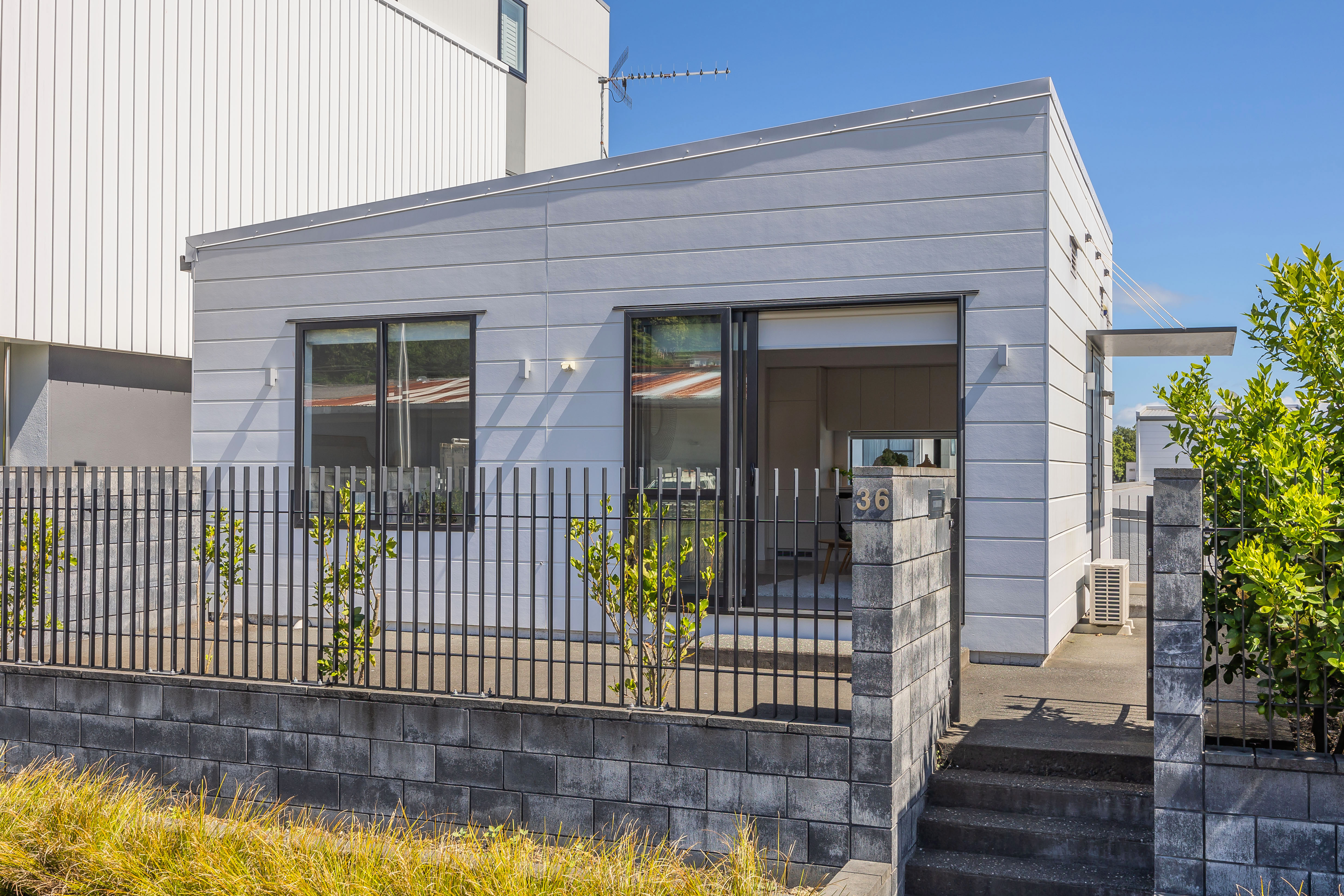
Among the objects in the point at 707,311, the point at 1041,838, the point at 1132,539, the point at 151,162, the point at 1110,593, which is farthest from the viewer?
the point at 1132,539

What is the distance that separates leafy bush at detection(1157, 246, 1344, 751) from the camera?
4.24m

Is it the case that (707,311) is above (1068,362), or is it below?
above

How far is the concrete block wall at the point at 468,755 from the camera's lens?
4.83m

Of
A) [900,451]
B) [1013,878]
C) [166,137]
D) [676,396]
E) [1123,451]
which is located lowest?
[1013,878]

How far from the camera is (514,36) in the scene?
66.8 ft

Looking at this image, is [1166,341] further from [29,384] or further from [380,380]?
[29,384]

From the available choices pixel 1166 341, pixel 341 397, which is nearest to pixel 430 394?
pixel 341 397

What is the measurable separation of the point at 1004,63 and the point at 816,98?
7761 millimetres

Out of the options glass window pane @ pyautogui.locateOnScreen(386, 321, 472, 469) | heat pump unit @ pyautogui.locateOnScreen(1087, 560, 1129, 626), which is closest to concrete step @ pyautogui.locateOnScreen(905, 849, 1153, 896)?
heat pump unit @ pyautogui.locateOnScreen(1087, 560, 1129, 626)

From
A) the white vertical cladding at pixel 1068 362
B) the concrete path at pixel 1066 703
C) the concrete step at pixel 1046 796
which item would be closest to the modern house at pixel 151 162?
the white vertical cladding at pixel 1068 362

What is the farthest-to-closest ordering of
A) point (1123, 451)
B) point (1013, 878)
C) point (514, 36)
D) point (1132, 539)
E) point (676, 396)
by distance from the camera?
point (1123, 451), point (514, 36), point (1132, 539), point (676, 396), point (1013, 878)

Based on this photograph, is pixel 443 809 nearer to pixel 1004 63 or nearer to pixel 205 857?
pixel 205 857

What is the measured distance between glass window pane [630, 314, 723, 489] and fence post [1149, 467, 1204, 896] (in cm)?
397

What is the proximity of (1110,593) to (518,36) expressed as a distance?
53.1 feet
